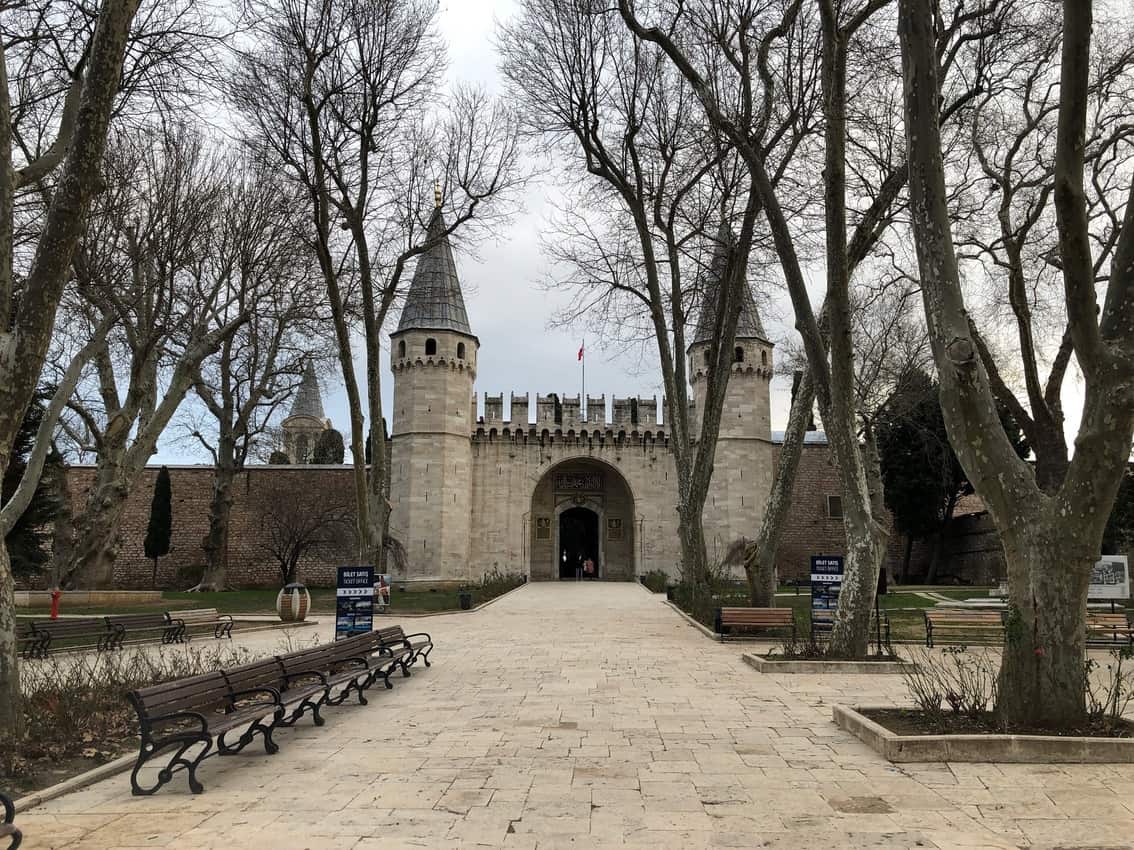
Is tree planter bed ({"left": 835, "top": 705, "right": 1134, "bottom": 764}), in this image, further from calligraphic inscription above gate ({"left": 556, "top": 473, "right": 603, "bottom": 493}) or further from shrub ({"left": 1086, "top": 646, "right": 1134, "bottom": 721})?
calligraphic inscription above gate ({"left": 556, "top": 473, "right": 603, "bottom": 493})

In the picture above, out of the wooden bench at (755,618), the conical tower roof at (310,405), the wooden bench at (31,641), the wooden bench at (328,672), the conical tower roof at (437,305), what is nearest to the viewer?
the wooden bench at (328,672)

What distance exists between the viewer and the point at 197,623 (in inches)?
533

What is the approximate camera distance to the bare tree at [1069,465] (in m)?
5.39

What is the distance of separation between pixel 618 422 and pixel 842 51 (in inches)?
918

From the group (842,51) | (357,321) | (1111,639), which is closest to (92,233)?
(357,321)

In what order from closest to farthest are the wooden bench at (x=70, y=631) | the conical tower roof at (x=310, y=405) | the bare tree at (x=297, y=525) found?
the wooden bench at (x=70, y=631), the bare tree at (x=297, y=525), the conical tower roof at (x=310, y=405)

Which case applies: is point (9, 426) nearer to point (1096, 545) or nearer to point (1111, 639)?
point (1096, 545)

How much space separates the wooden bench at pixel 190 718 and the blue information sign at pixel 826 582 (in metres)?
7.59

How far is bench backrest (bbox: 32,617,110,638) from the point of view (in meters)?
10.5

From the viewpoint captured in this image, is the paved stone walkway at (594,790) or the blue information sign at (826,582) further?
the blue information sign at (826,582)

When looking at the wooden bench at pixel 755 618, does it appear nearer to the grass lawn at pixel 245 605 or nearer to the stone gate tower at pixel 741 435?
the grass lawn at pixel 245 605

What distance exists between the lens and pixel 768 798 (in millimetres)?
4551

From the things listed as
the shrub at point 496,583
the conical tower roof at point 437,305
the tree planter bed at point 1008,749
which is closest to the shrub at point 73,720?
the tree planter bed at point 1008,749

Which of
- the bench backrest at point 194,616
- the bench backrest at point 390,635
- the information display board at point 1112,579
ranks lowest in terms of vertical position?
the bench backrest at point 194,616
